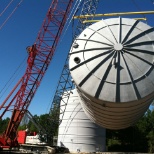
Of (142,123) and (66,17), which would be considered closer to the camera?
(66,17)

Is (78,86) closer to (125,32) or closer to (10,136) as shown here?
(125,32)

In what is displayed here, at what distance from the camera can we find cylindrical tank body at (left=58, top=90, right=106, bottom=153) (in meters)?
27.2

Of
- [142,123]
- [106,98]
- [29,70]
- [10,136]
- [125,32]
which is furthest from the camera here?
[142,123]

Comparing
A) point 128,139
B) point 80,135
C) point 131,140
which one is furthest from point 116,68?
A: point 128,139

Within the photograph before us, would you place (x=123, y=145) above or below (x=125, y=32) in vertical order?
below

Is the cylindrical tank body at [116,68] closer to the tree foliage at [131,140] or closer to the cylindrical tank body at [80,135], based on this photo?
the cylindrical tank body at [80,135]

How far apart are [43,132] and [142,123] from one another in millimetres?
18613

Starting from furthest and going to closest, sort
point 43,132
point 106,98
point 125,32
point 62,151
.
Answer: point 43,132 < point 62,151 < point 125,32 < point 106,98

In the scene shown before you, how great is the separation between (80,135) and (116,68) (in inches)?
770

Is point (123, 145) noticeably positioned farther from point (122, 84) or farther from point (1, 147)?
point (122, 84)

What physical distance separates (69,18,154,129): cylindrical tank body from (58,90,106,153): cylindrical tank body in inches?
681

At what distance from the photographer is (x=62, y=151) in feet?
88.7

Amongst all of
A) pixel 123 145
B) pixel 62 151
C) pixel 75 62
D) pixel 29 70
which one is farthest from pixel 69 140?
pixel 75 62

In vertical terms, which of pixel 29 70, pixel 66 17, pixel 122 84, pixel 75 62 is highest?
pixel 66 17
